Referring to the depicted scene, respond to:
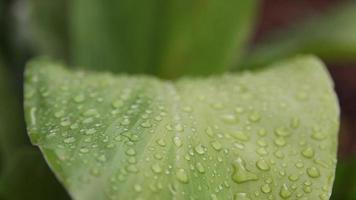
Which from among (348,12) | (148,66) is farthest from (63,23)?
(348,12)

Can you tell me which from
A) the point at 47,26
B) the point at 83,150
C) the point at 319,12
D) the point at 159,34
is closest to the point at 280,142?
the point at 83,150

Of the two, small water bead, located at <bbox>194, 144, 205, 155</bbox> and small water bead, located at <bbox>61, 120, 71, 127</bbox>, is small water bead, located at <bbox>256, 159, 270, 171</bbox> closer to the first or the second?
small water bead, located at <bbox>194, 144, 205, 155</bbox>

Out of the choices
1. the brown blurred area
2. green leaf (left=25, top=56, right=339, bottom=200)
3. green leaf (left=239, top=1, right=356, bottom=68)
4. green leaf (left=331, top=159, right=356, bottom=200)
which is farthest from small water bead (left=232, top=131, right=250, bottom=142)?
the brown blurred area

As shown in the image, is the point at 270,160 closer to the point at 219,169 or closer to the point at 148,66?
the point at 219,169

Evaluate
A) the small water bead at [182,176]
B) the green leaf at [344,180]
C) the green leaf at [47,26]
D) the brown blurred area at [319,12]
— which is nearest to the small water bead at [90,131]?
the small water bead at [182,176]

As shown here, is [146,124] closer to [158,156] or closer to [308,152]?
[158,156]
